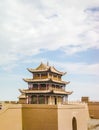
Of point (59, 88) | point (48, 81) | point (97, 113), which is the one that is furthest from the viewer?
point (97, 113)

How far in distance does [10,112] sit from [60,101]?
32.8 ft

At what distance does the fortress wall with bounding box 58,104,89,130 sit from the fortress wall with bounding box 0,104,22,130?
371 cm

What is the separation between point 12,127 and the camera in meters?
23.5

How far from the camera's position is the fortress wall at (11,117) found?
2280 cm

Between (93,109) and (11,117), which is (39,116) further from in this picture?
(93,109)

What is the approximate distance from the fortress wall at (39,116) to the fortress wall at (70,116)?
75 centimetres

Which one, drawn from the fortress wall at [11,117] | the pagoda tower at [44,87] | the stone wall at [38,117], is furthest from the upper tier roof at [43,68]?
the fortress wall at [11,117]

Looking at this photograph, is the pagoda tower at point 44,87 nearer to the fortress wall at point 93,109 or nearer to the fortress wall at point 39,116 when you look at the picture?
the fortress wall at point 39,116

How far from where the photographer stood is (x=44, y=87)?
30.9 m

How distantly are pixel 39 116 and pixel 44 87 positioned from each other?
19.5 ft

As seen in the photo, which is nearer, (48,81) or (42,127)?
(42,127)

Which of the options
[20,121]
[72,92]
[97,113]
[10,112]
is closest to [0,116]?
[10,112]

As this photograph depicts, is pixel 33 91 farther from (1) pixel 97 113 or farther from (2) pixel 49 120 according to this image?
(1) pixel 97 113

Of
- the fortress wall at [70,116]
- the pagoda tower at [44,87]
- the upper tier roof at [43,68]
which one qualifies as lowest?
the fortress wall at [70,116]
